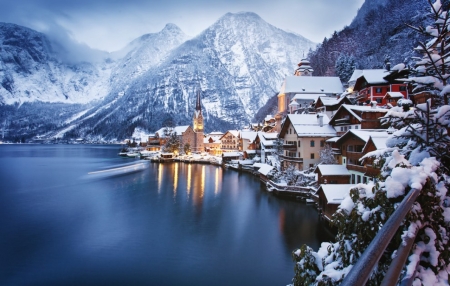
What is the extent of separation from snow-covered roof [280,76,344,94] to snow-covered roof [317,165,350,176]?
34.5m

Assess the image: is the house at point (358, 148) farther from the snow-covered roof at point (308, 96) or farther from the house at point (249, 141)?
the house at point (249, 141)

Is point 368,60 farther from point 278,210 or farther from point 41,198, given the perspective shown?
point 41,198

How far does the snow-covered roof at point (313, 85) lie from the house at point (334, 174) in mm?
34647

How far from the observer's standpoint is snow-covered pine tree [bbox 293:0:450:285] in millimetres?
1964

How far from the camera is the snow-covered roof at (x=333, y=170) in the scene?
2300cm

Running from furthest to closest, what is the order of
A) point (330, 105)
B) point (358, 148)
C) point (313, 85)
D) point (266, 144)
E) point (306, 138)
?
point (313, 85) → point (266, 144) → point (330, 105) → point (306, 138) → point (358, 148)

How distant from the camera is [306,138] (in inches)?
1216

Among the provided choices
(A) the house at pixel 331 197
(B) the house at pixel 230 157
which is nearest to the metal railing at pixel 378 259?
(A) the house at pixel 331 197

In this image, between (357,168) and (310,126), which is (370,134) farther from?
(310,126)

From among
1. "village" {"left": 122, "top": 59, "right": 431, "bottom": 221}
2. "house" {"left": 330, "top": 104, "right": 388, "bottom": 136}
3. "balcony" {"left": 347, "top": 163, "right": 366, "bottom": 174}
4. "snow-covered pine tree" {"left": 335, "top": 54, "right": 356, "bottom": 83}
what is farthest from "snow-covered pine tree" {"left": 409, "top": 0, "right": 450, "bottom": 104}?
"snow-covered pine tree" {"left": 335, "top": 54, "right": 356, "bottom": 83}

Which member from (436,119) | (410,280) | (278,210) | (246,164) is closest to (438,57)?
(436,119)

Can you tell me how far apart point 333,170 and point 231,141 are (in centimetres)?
5421

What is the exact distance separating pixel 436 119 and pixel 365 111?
24710 millimetres

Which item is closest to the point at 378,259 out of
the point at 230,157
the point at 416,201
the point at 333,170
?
the point at 416,201
